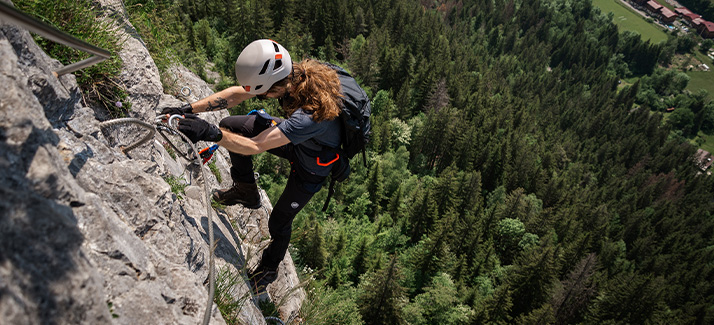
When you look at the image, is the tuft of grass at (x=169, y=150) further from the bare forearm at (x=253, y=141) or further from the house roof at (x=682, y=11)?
the house roof at (x=682, y=11)

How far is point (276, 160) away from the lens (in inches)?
1534

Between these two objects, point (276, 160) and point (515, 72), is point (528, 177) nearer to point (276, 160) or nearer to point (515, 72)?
point (276, 160)

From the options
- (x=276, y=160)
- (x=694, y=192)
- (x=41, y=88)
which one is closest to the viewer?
(x=41, y=88)

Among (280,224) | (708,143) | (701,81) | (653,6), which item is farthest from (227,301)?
(653,6)

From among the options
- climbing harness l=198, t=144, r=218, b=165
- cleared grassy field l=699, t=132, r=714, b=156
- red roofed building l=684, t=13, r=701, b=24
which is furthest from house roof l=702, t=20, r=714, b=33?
climbing harness l=198, t=144, r=218, b=165

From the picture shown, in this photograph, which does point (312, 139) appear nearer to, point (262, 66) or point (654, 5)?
point (262, 66)

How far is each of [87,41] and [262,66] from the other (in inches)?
80.2

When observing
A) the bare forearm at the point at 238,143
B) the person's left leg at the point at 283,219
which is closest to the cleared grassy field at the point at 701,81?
the person's left leg at the point at 283,219

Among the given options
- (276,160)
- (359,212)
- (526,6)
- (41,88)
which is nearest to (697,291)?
(359,212)

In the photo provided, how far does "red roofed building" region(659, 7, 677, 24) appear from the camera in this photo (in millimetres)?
172750

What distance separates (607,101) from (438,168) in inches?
4166

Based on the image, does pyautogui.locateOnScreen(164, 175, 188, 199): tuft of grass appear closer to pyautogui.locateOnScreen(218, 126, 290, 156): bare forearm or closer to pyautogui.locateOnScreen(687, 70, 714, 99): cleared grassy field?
pyautogui.locateOnScreen(218, 126, 290, 156): bare forearm

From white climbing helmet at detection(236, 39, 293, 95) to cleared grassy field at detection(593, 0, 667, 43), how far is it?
209319 millimetres

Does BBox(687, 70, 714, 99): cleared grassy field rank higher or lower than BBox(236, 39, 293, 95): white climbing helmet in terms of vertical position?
lower
